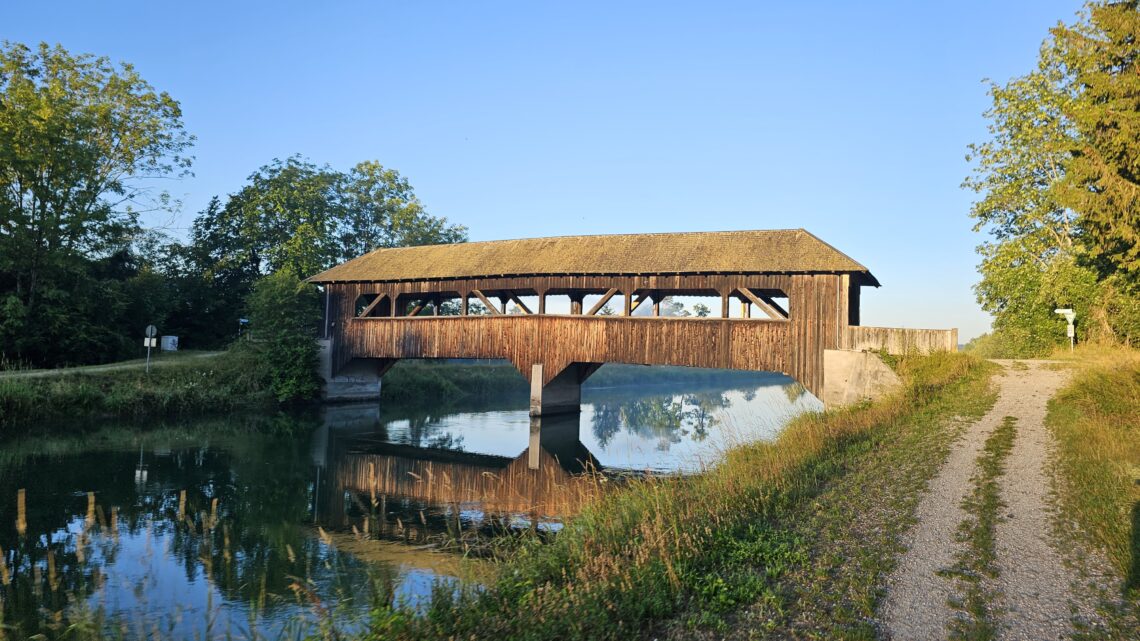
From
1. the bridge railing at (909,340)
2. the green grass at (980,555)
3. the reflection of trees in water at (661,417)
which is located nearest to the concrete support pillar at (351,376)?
the reflection of trees in water at (661,417)

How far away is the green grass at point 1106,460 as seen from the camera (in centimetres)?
476

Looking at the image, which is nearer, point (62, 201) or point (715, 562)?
point (715, 562)

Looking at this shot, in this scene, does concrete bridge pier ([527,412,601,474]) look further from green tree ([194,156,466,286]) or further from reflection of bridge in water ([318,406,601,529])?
green tree ([194,156,466,286])

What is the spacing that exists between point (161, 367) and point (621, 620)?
22.3 m

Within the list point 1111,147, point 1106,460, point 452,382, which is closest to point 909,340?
point 1111,147

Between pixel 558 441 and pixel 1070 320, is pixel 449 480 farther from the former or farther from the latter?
pixel 1070 320

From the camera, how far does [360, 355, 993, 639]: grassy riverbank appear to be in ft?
13.1

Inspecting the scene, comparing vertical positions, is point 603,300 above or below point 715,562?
above

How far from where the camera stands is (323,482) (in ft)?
40.3

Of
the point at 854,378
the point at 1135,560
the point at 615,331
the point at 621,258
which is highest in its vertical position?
the point at 621,258

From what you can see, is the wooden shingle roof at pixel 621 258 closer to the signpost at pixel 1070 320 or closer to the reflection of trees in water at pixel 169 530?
the signpost at pixel 1070 320

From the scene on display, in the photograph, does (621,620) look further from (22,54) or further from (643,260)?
(22,54)

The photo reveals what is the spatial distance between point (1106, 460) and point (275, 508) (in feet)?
34.8

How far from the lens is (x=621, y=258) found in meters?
19.4
